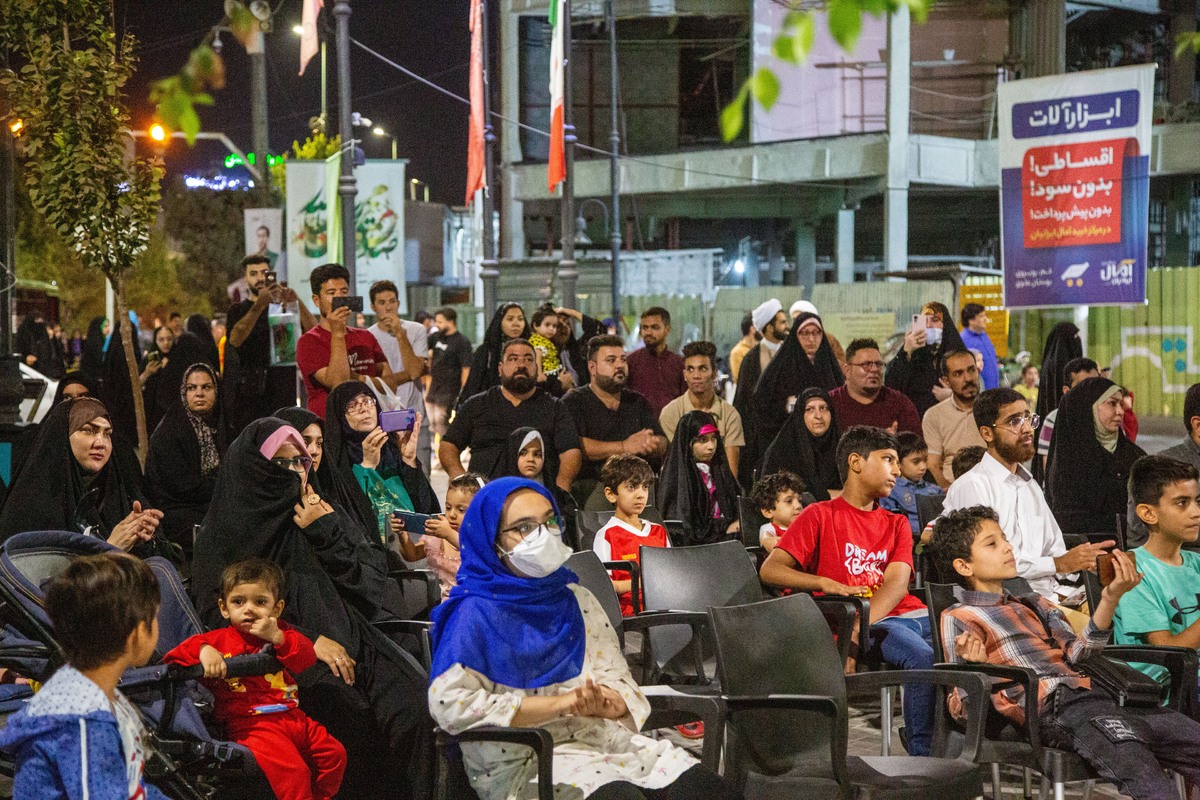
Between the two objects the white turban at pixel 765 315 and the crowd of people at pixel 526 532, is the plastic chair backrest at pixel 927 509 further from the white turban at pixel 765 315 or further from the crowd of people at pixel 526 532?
the white turban at pixel 765 315

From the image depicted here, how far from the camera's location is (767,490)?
7.00 metres

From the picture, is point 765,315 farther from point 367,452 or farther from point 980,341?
point 367,452

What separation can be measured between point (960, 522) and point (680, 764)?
165 centimetres

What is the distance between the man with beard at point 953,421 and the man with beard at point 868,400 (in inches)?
5.4

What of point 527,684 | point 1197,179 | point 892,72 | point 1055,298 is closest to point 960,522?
point 527,684

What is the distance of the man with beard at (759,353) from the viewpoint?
32.6 feet

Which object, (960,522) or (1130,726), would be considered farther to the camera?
(960,522)

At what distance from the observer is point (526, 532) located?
370cm

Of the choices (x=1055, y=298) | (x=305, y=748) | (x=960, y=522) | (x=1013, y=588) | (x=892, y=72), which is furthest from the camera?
(x=892, y=72)

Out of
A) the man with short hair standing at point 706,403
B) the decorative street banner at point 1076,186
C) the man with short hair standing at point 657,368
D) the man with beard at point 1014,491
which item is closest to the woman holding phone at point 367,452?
the man with beard at point 1014,491

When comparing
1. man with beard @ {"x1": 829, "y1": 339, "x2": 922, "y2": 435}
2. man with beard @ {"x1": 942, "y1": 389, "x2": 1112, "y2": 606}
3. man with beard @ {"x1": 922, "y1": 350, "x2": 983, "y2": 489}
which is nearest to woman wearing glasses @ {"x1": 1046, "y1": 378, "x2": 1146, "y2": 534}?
man with beard @ {"x1": 922, "y1": 350, "x2": 983, "y2": 489}

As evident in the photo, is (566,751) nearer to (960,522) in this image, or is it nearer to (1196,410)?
(960,522)

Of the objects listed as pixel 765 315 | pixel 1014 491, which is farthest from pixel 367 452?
pixel 765 315

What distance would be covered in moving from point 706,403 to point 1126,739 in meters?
4.56
